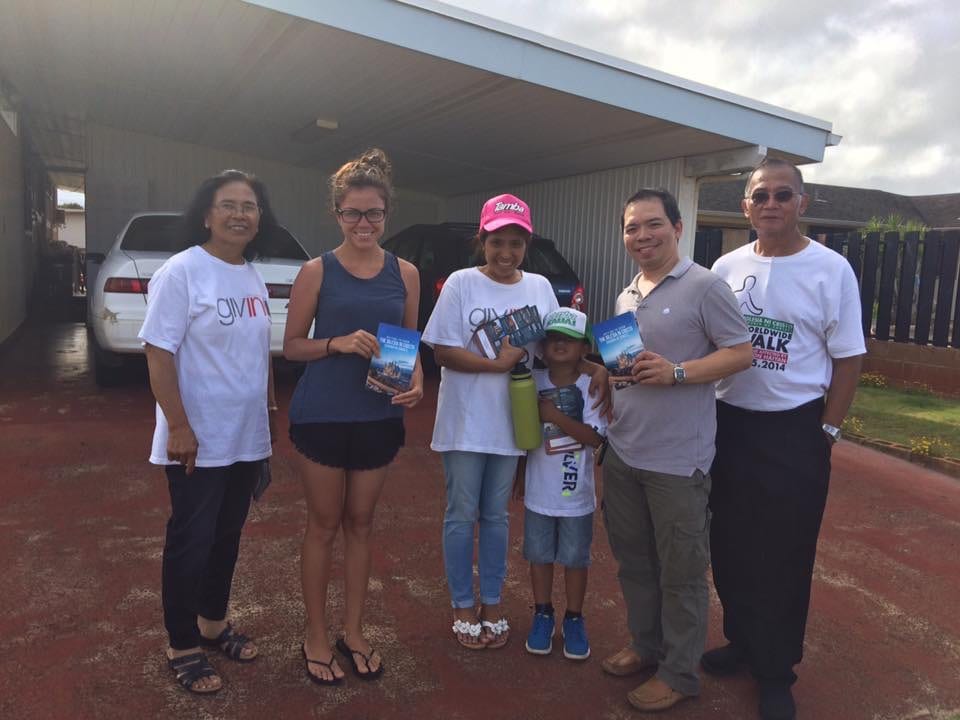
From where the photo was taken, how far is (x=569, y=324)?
270 cm

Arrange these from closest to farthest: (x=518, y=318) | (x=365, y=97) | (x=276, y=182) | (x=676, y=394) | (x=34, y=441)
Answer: (x=676, y=394), (x=518, y=318), (x=34, y=441), (x=365, y=97), (x=276, y=182)

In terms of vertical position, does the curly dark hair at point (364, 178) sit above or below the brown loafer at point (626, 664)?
above

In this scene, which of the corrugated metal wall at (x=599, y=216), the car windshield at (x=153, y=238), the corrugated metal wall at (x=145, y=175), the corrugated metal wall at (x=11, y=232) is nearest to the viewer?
the car windshield at (x=153, y=238)

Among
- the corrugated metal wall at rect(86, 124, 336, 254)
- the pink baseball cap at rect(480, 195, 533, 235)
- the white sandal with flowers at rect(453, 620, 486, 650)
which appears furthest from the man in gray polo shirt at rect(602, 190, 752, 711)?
the corrugated metal wall at rect(86, 124, 336, 254)

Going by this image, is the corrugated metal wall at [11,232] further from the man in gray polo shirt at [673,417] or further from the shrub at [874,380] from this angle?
the shrub at [874,380]

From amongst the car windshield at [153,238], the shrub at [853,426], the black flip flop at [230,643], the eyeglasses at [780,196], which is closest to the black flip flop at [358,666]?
the black flip flop at [230,643]

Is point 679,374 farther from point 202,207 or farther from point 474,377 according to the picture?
point 202,207

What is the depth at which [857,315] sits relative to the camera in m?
2.51

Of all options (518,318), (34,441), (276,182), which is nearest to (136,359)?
(34,441)

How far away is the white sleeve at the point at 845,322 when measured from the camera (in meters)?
2.49

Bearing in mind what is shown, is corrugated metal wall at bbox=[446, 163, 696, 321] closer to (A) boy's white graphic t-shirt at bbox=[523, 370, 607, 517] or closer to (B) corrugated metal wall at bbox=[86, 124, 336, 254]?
(B) corrugated metal wall at bbox=[86, 124, 336, 254]

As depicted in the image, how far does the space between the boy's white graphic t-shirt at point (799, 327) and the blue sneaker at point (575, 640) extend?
1083 millimetres

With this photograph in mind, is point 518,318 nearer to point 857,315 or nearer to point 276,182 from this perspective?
point 857,315

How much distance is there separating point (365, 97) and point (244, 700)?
20.7 feet
